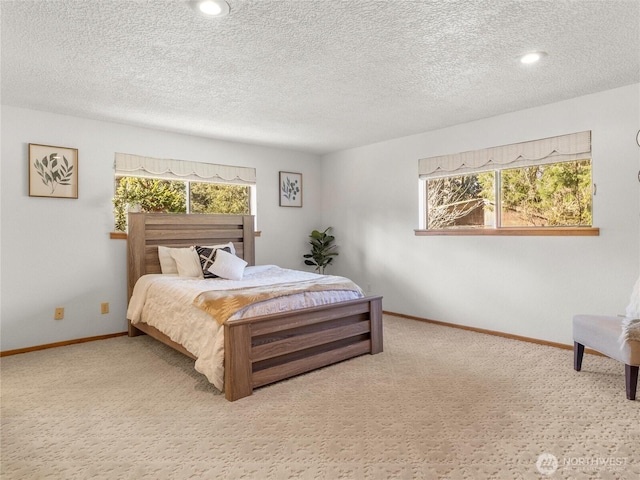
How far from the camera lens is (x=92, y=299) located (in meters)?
3.98

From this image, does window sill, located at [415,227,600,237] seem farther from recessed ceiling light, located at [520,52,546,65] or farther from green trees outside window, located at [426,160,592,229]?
recessed ceiling light, located at [520,52,546,65]

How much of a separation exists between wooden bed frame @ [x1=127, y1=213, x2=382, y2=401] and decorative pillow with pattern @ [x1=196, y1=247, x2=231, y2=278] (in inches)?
17.9

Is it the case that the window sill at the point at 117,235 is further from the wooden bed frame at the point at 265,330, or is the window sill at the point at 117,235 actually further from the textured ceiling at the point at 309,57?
the textured ceiling at the point at 309,57

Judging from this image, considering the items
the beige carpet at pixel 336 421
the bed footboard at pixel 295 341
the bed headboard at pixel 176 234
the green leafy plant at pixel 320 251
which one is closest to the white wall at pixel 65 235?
the bed headboard at pixel 176 234

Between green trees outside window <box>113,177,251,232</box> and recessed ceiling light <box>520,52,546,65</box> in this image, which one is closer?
recessed ceiling light <box>520,52,546,65</box>

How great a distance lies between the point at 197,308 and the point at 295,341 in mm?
785

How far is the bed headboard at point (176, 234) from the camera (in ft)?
13.3

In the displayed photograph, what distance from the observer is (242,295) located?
2.79 meters

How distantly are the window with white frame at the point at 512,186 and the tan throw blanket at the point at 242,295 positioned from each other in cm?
199

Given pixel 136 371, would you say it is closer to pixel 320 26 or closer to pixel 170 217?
pixel 170 217

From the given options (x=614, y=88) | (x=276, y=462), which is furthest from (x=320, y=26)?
(x=614, y=88)

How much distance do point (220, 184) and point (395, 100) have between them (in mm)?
2569

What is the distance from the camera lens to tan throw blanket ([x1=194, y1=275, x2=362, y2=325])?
2645 mm

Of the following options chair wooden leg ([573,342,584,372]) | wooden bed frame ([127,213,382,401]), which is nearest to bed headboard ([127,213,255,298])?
wooden bed frame ([127,213,382,401])
